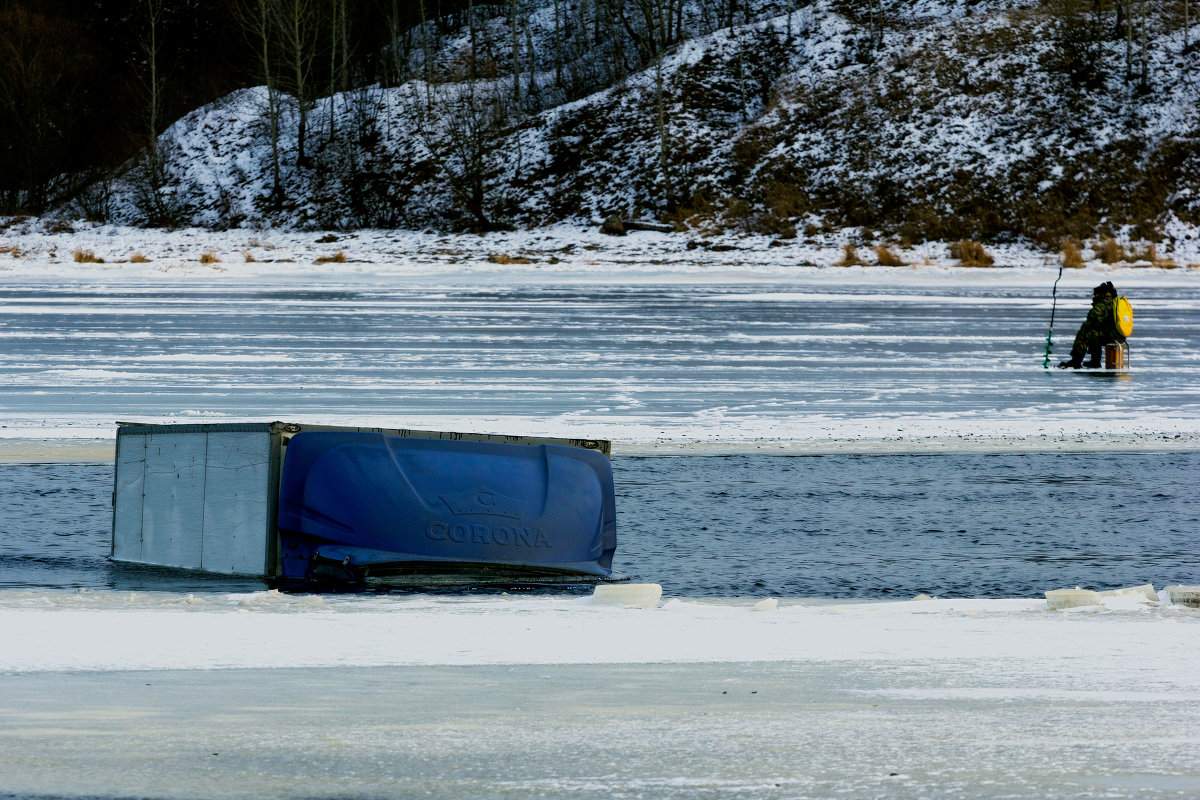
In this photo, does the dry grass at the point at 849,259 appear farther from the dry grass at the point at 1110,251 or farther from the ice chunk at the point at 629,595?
the ice chunk at the point at 629,595

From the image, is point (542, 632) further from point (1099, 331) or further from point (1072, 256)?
point (1072, 256)

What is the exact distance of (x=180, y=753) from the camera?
A: 354 centimetres

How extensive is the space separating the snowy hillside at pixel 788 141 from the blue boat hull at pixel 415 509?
3051 centimetres

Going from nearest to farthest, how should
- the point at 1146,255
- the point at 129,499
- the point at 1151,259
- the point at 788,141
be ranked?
the point at 129,499 → the point at 1151,259 → the point at 1146,255 → the point at 788,141

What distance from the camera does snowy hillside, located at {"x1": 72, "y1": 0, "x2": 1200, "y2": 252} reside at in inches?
1480

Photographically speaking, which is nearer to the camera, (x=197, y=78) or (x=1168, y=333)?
(x=1168, y=333)

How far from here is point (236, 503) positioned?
6.37 metres

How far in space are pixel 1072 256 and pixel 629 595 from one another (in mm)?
27402

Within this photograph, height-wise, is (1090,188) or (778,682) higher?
(1090,188)

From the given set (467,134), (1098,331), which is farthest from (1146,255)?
(467,134)

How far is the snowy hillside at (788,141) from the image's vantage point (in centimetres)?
3759

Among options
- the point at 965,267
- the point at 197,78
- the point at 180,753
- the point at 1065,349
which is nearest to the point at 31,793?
the point at 180,753

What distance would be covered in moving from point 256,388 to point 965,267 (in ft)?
67.2

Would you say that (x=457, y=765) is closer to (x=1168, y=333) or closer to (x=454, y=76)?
(x=1168, y=333)
